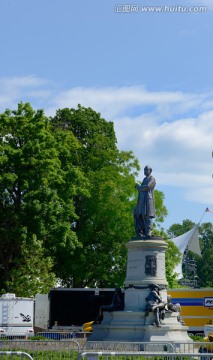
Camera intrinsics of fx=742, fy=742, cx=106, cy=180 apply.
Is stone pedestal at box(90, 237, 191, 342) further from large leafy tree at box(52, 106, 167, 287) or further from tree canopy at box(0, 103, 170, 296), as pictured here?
large leafy tree at box(52, 106, 167, 287)

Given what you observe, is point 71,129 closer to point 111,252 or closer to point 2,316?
point 111,252

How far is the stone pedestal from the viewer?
2962 cm

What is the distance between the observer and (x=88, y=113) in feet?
204

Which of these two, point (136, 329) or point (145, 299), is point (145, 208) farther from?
point (136, 329)

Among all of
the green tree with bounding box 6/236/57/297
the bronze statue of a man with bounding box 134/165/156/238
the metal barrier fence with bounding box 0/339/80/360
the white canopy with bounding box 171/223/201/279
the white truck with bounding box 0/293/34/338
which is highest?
the white canopy with bounding box 171/223/201/279

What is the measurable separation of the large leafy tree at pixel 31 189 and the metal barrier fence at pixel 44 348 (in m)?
25.7

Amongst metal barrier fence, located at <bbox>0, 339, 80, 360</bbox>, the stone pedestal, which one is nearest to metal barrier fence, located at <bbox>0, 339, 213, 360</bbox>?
metal barrier fence, located at <bbox>0, 339, 80, 360</bbox>

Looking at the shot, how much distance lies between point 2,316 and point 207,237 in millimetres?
105351

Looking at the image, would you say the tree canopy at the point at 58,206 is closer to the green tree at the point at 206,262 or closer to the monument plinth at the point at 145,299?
the monument plinth at the point at 145,299

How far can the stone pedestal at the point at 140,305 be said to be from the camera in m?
29.6

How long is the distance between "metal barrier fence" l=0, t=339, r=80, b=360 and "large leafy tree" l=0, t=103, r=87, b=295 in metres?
25.7

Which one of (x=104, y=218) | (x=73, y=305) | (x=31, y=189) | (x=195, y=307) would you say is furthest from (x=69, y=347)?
(x=104, y=218)

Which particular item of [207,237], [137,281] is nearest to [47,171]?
[137,281]

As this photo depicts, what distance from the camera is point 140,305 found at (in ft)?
102
